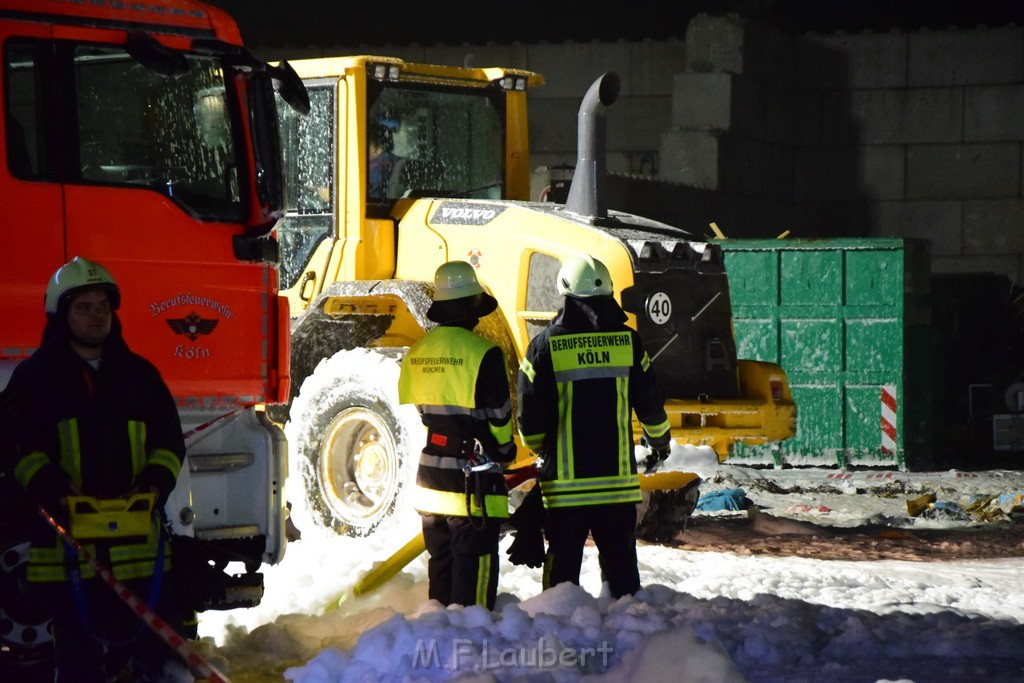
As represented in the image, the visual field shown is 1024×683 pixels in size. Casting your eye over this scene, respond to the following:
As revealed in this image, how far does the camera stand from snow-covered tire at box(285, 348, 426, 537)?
30.8 ft

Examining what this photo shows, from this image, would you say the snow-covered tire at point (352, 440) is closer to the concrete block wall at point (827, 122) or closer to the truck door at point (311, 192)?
the truck door at point (311, 192)

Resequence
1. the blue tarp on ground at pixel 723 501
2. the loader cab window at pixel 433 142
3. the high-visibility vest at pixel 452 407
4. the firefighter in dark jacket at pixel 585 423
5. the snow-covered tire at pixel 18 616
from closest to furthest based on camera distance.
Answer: the snow-covered tire at pixel 18 616, the high-visibility vest at pixel 452 407, the firefighter in dark jacket at pixel 585 423, the loader cab window at pixel 433 142, the blue tarp on ground at pixel 723 501

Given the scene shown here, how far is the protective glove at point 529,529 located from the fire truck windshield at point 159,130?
74.0 inches

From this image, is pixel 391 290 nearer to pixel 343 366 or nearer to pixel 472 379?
pixel 343 366

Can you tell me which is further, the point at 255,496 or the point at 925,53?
the point at 925,53

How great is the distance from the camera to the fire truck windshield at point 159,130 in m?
6.63

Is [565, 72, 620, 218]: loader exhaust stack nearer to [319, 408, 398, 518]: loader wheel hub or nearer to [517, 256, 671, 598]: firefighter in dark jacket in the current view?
[319, 408, 398, 518]: loader wheel hub

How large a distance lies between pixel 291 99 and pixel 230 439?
1635mm

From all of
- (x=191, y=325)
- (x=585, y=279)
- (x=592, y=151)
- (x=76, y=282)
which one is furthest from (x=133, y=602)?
(x=592, y=151)

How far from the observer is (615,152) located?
65.2 ft

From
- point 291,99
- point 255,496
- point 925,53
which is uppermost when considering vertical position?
point 925,53

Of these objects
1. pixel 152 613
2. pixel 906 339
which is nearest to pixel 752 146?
pixel 906 339

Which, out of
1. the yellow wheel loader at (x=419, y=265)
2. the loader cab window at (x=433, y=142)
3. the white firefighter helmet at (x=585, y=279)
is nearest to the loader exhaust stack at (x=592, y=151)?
the yellow wheel loader at (x=419, y=265)

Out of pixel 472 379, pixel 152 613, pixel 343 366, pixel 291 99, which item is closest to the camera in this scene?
pixel 152 613
